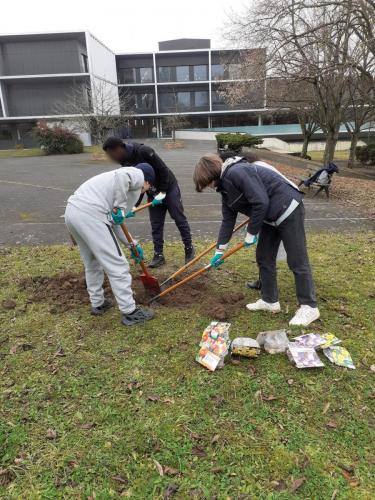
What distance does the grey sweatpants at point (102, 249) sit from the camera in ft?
9.82

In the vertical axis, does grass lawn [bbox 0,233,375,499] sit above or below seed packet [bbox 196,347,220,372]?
below

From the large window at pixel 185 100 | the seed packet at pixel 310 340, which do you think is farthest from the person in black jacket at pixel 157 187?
the large window at pixel 185 100

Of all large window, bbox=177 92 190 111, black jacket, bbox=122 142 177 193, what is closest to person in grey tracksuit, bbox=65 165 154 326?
black jacket, bbox=122 142 177 193

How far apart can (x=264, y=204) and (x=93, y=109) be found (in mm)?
29272

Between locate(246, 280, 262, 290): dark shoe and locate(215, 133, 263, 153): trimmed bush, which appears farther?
locate(215, 133, 263, 153): trimmed bush

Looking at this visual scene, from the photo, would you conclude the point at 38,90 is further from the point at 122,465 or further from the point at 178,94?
the point at 122,465

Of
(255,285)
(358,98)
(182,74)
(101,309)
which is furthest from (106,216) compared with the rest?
(182,74)

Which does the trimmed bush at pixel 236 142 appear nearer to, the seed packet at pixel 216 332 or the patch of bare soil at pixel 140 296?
the patch of bare soil at pixel 140 296

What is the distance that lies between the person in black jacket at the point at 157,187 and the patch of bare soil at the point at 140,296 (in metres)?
0.68

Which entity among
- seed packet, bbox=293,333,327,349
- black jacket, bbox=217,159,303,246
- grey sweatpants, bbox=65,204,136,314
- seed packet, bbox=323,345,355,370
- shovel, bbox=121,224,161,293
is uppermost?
black jacket, bbox=217,159,303,246

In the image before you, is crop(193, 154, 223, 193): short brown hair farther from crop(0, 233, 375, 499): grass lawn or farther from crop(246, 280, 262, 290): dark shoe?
→ crop(246, 280, 262, 290): dark shoe

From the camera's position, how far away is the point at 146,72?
143ft

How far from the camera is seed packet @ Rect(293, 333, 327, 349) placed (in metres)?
2.90

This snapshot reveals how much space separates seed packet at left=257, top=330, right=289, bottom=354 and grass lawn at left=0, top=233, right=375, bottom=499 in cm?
8
